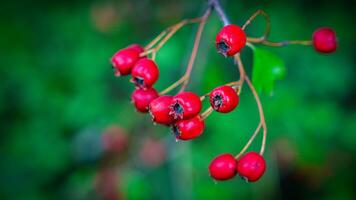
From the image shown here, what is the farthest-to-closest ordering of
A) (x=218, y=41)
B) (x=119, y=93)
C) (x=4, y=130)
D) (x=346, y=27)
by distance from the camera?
(x=4, y=130) → (x=119, y=93) → (x=346, y=27) → (x=218, y=41)

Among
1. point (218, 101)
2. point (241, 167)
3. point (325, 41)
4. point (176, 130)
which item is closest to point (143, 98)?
point (176, 130)

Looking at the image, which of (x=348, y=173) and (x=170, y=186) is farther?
(x=348, y=173)

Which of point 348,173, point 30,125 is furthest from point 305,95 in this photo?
point 30,125

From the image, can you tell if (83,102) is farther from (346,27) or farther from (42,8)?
(346,27)

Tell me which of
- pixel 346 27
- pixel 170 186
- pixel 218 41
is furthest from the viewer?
pixel 346 27

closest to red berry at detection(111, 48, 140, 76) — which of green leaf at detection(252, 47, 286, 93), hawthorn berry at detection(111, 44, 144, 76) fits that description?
hawthorn berry at detection(111, 44, 144, 76)

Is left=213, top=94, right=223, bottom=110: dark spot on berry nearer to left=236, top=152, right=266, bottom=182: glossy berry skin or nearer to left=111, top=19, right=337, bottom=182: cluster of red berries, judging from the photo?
left=111, top=19, right=337, bottom=182: cluster of red berries
